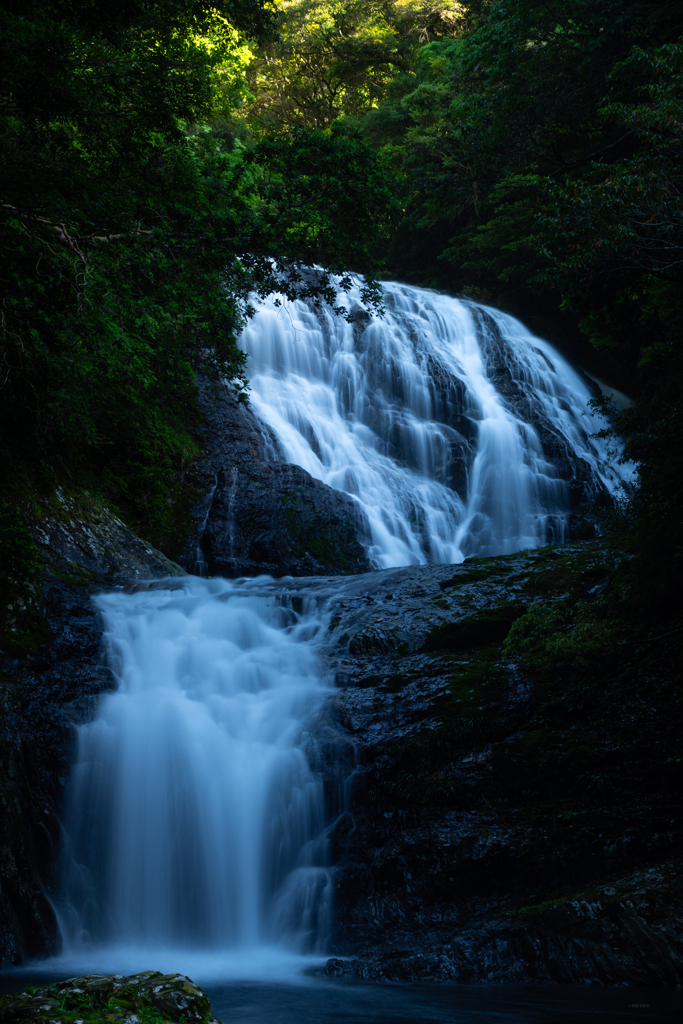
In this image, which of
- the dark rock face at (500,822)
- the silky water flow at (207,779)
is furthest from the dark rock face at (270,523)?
the dark rock face at (500,822)

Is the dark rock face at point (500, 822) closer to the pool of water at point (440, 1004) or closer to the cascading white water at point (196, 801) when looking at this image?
the pool of water at point (440, 1004)

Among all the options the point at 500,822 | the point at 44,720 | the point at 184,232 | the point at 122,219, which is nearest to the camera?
the point at 500,822

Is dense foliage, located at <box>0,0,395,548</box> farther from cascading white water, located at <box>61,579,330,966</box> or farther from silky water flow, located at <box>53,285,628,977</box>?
cascading white water, located at <box>61,579,330,966</box>

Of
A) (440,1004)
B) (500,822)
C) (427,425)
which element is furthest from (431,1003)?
(427,425)

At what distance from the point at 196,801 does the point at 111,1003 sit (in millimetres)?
4303

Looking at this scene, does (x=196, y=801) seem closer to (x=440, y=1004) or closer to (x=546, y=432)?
(x=440, y=1004)

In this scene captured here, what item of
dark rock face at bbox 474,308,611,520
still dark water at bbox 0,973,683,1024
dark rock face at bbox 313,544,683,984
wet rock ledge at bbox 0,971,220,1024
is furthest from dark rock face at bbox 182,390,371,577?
wet rock ledge at bbox 0,971,220,1024

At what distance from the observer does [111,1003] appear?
114 inches

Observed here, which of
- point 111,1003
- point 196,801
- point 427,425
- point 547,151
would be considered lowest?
point 111,1003

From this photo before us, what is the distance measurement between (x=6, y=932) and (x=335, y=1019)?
271 centimetres

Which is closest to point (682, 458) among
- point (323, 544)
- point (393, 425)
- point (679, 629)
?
point (679, 629)

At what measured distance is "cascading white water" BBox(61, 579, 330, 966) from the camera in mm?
6363

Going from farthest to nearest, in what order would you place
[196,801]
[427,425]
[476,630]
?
[427,425]
[476,630]
[196,801]

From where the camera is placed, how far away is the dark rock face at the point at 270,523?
12.0 meters
